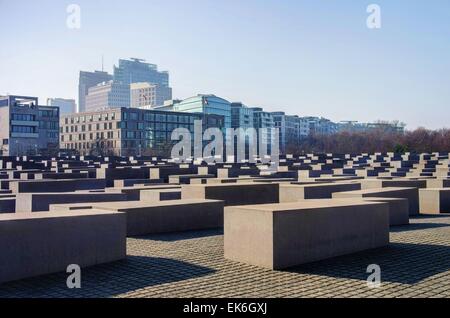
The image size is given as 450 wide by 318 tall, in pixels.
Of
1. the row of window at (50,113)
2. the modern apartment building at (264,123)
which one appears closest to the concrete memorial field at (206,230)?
the row of window at (50,113)

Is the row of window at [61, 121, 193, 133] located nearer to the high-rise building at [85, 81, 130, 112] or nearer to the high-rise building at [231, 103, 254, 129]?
the high-rise building at [231, 103, 254, 129]

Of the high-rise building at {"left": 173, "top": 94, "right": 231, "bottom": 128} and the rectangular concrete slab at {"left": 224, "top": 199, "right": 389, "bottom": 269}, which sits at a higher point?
the high-rise building at {"left": 173, "top": 94, "right": 231, "bottom": 128}

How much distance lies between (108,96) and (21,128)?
97.4 metres

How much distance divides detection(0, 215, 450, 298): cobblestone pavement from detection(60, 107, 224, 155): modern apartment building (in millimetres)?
93278

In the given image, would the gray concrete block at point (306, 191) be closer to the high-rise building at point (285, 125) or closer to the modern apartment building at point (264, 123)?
the modern apartment building at point (264, 123)

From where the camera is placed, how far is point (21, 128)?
9831 centimetres

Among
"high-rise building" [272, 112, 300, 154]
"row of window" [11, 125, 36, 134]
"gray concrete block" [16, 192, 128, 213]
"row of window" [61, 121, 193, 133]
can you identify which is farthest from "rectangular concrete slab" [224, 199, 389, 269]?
"high-rise building" [272, 112, 300, 154]

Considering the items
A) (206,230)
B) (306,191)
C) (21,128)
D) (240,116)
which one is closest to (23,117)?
(21,128)

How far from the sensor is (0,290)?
6.97m

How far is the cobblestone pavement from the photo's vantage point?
6.80 m

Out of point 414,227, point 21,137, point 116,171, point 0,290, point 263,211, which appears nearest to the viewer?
point 0,290

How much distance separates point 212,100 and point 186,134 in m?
18.4
